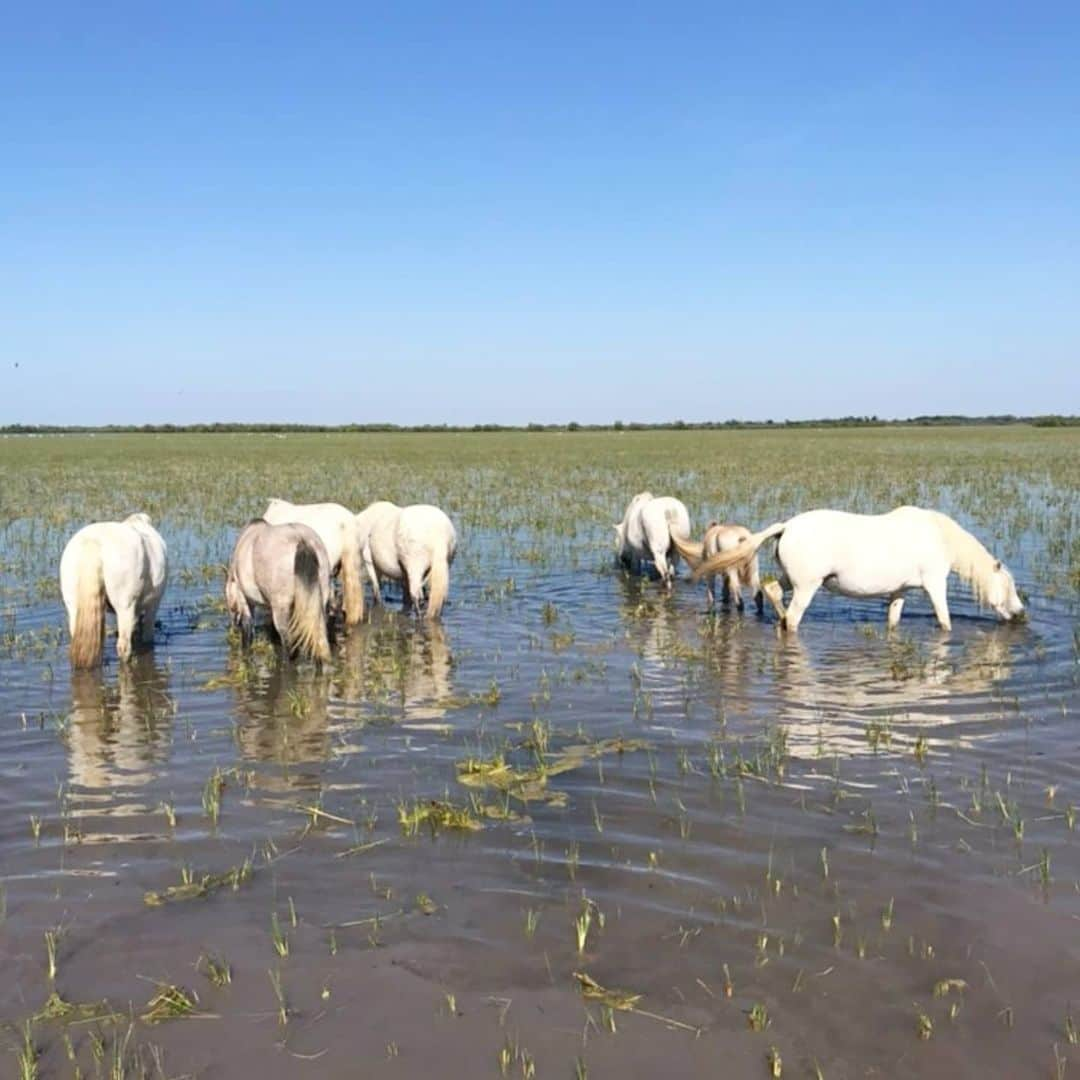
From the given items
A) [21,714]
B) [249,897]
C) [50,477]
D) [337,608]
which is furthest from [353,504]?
[249,897]

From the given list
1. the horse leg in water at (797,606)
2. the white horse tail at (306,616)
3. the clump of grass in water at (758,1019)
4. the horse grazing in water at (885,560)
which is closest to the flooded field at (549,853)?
the clump of grass in water at (758,1019)

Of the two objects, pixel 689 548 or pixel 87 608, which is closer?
pixel 87 608

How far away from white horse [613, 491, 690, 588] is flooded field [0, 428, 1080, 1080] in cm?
297

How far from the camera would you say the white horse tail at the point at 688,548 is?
521 inches

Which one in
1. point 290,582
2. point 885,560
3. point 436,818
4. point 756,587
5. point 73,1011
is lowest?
point 73,1011

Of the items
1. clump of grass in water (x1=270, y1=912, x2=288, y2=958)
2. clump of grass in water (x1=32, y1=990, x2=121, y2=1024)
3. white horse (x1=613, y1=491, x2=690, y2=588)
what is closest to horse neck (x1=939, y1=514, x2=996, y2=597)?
white horse (x1=613, y1=491, x2=690, y2=588)

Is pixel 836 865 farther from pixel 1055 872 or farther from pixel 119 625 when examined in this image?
pixel 119 625

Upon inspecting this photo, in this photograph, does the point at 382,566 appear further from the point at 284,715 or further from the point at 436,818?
the point at 436,818

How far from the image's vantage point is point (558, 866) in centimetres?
535

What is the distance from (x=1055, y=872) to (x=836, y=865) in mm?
1033

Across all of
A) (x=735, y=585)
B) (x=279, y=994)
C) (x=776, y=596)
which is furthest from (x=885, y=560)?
(x=279, y=994)

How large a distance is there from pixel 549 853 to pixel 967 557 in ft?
24.4

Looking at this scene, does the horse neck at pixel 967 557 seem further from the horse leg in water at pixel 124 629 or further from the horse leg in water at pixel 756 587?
the horse leg in water at pixel 124 629

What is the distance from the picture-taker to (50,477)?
124ft
